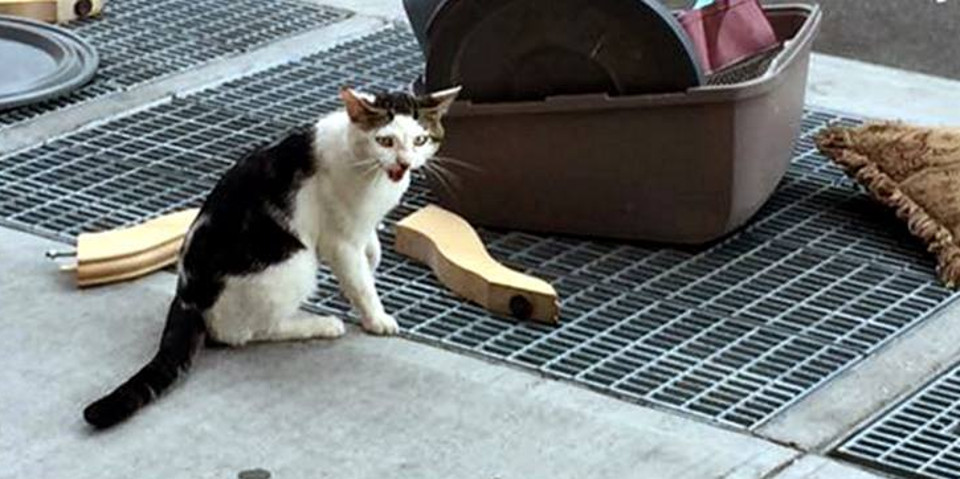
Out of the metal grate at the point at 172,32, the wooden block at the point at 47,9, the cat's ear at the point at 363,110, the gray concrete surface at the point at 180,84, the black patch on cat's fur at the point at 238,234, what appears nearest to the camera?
the cat's ear at the point at 363,110

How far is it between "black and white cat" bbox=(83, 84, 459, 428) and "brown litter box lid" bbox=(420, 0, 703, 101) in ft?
1.96

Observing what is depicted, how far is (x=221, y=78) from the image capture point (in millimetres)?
6824

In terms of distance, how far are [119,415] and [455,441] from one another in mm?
714

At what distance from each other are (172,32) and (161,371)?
2.87 metres

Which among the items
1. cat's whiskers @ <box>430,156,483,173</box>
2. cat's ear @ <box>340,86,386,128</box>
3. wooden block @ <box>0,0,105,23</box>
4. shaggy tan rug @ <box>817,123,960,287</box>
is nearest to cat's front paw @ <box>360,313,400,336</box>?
cat's ear @ <box>340,86,386,128</box>

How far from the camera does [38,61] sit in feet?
22.3

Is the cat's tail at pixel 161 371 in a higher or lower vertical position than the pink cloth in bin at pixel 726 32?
lower

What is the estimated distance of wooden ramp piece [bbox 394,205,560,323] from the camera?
16.6ft

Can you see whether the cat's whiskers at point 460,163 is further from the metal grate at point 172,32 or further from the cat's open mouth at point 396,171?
the metal grate at point 172,32

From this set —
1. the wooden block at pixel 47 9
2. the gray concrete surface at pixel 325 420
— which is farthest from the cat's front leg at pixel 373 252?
the wooden block at pixel 47 9

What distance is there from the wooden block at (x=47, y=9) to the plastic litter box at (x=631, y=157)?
2.11 metres

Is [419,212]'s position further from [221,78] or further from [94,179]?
[221,78]

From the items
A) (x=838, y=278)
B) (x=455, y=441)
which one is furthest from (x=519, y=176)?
(x=455, y=441)

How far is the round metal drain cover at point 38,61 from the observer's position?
649cm
